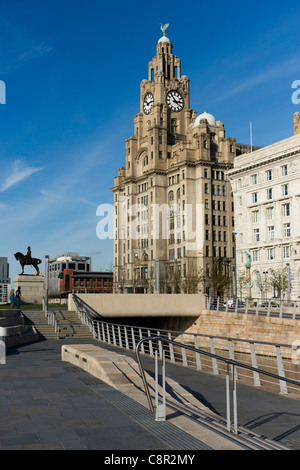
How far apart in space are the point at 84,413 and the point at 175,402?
1.85m

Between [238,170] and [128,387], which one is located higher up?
[238,170]

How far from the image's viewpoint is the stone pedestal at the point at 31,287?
Result: 163 feet

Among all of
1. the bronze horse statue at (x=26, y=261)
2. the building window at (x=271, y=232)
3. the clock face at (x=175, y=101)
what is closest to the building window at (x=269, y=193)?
the building window at (x=271, y=232)

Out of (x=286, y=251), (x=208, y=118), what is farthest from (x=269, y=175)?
(x=208, y=118)

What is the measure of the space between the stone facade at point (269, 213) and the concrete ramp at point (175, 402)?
53730mm

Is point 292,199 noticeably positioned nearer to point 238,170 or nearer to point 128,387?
point 238,170

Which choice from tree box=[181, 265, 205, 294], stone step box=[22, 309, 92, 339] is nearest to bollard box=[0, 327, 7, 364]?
stone step box=[22, 309, 92, 339]

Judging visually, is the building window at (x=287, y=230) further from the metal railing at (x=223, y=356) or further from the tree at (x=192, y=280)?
the metal railing at (x=223, y=356)

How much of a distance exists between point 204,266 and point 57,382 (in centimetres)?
8656

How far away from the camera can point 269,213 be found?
73.9 meters

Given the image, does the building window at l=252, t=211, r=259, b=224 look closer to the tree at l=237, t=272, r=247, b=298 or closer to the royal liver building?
the tree at l=237, t=272, r=247, b=298

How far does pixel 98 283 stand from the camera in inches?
7328

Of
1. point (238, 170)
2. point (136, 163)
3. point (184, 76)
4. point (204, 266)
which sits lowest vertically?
point (204, 266)
